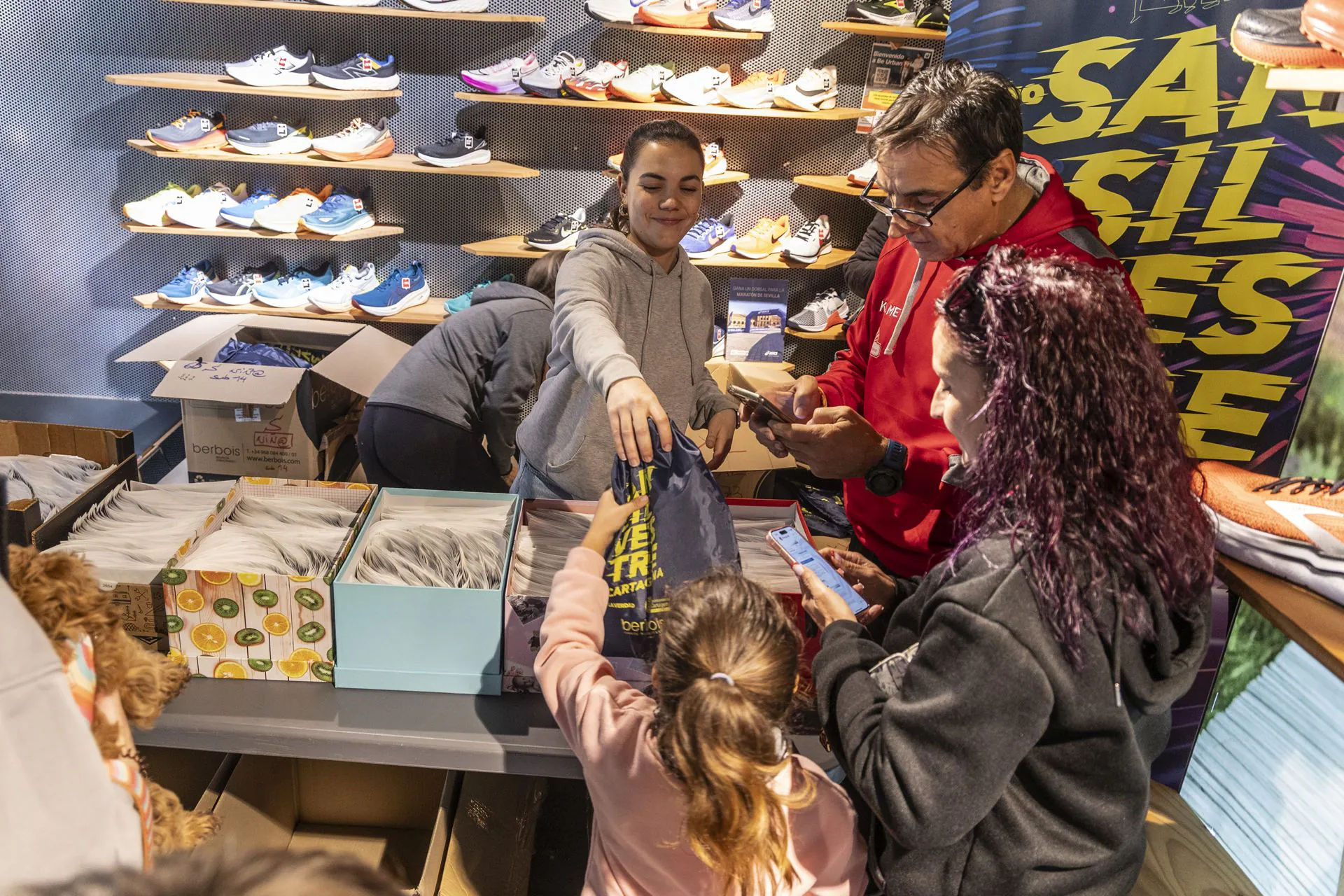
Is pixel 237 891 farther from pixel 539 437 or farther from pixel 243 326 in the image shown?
pixel 243 326

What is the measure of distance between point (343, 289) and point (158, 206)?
96cm

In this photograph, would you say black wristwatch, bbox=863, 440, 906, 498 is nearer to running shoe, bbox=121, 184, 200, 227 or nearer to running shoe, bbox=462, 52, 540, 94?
running shoe, bbox=462, 52, 540, 94

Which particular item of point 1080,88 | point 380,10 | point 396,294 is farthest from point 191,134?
point 1080,88

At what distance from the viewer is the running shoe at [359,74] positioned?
4.36m

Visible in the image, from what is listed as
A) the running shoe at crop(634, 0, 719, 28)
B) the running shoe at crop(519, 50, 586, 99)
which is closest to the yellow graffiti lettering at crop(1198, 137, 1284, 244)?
the running shoe at crop(634, 0, 719, 28)

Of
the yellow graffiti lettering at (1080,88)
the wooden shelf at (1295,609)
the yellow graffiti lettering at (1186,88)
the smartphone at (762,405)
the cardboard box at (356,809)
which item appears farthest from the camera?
the yellow graffiti lettering at (1080,88)

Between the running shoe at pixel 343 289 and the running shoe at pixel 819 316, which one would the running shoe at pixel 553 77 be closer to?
the running shoe at pixel 343 289

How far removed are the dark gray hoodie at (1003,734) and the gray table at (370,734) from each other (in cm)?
59

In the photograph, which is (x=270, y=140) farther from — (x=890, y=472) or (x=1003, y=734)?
(x=1003, y=734)

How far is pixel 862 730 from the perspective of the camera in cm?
110

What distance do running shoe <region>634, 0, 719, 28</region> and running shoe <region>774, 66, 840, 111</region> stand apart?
0.50m

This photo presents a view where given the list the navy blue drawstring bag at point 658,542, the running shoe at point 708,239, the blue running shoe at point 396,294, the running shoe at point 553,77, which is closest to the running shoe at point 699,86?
the running shoe at point 553,77

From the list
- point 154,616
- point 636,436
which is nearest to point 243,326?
point 154,616

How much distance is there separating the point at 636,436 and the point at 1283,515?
3.06ft
